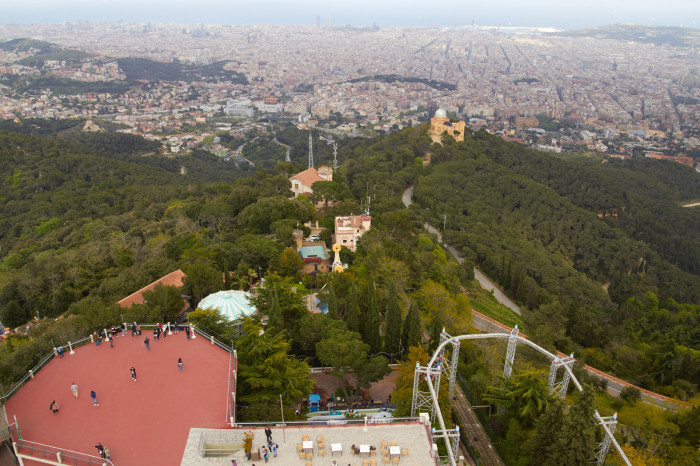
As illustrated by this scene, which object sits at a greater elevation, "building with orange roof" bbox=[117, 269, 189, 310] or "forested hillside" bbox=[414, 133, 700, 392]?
"building with orange roof" bbox=[117, 269, 189, 310]

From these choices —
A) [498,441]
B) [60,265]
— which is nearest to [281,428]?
[498,441]

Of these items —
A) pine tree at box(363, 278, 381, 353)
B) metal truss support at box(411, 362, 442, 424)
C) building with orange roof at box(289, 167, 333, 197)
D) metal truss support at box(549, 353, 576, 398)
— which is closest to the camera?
metal truss support at box(411, 362, 442, 424)

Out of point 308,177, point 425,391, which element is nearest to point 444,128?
point 308,177

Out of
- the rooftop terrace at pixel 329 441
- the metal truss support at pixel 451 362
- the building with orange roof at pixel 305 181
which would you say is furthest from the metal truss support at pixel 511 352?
the building with orange roof at pixel 305 181

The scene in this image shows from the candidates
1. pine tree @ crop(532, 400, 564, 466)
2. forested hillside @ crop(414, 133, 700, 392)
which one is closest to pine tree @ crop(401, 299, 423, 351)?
pine tree @ crop(532, 400, 564, 466)

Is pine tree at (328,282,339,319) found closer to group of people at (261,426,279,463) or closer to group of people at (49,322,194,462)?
group of people at (49,322,194,462)

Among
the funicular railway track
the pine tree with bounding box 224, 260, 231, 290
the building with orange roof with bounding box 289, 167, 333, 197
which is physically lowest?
the funicular railway track

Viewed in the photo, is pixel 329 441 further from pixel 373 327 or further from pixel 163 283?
pixel 163 283
